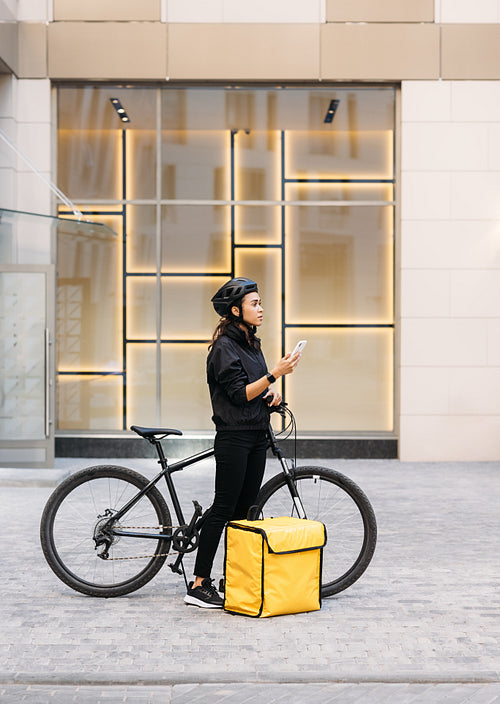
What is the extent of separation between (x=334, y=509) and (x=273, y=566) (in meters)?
0.66

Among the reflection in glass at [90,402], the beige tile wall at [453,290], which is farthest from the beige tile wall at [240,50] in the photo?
the reflection in glass at [90,402]

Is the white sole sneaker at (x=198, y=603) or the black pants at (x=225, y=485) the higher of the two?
the black pants at (x=225, y=485)

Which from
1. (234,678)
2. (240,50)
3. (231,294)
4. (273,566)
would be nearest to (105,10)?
(240,50)

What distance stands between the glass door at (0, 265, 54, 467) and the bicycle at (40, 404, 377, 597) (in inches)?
228

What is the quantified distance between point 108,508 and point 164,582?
870mm

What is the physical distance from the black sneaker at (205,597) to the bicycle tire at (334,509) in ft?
1.72

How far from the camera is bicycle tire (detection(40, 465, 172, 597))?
5.51 meters

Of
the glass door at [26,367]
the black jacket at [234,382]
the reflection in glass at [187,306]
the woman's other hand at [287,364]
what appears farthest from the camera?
the reflection in glass at [187,306]

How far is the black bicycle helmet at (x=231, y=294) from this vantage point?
217 inches

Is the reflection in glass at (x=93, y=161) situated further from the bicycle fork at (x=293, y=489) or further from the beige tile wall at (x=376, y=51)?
the bicycle fork at (x=293, y=489)

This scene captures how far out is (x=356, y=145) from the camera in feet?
43.7

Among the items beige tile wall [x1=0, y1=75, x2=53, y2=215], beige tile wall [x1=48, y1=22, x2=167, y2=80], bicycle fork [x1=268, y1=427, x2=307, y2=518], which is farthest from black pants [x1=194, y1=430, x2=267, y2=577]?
beige tile wall [x1=48, y1=22, x2=167, y2=80]

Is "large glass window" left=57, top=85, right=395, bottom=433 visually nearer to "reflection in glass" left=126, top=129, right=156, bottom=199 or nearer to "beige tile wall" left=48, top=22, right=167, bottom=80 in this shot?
"reflection in glass" left=126, top=129, right=156, bottom=199

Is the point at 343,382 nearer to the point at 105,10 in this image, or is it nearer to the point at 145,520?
the point at 105,10
